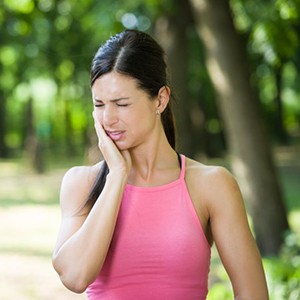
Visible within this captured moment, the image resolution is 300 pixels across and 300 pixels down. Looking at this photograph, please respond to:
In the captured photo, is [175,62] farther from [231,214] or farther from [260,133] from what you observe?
[231,214]

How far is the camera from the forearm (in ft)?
7.70

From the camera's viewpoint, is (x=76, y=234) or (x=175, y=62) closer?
(x=76, y=234)

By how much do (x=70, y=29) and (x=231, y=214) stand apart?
20672mm

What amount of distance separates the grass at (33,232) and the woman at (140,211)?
3.58m

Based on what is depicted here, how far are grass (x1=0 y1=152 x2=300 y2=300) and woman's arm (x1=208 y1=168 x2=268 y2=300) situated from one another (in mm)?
3551

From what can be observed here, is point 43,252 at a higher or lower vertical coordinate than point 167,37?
lower

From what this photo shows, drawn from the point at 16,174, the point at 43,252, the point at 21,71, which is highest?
the point at 21,71

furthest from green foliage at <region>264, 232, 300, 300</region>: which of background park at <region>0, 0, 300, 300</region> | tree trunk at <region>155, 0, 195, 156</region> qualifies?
tree trunk at <region>155, 0, 195, 156</region>

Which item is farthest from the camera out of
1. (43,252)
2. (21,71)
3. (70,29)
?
(21,71)

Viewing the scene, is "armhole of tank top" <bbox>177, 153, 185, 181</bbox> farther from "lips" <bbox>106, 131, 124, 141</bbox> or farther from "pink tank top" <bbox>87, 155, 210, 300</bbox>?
"lips" <bbox>106, 131, 124, 141</bbox>

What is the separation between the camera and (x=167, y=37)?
13.6m

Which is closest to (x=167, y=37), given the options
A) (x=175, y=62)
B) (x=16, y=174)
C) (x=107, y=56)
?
(x=175, y=62)

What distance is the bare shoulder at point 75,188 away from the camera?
2.51 meters

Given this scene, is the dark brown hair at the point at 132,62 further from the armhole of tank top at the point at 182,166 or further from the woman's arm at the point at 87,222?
the armhole of tank top at the point at 182,166
